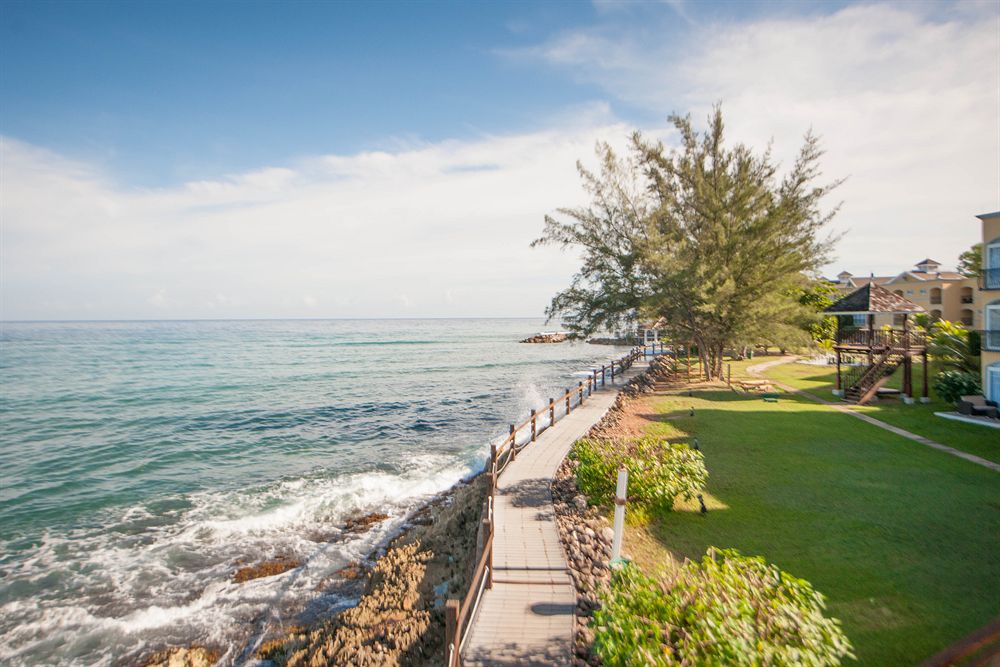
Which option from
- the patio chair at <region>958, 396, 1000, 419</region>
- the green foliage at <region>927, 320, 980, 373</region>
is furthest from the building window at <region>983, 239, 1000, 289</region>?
the green foliage at <region>927, 320, 980, 373</region>

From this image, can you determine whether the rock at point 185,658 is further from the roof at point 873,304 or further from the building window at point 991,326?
the roof at point 873,304

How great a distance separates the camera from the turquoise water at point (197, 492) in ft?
36.1

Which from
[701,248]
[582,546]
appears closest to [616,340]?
[701,248]

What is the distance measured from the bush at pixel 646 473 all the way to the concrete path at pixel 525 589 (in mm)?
1256

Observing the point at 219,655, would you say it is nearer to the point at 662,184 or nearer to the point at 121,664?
the point at 121,664

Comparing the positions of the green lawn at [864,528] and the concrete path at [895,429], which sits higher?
the concrete path at [895,429]

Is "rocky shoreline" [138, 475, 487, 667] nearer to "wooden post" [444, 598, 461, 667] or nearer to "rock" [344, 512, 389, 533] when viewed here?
"rock" [344, 512, 389, 533]

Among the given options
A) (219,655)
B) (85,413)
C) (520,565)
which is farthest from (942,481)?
(85,413)

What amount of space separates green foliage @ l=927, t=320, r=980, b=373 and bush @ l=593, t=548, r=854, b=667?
25141 mm

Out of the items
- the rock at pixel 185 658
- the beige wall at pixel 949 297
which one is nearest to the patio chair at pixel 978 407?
the rock at pixel 185 658

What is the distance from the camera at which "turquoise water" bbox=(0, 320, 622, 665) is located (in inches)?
433

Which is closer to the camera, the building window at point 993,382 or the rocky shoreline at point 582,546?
the rocky shoreline at point 582,546

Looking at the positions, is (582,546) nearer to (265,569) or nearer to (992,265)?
(265,569)

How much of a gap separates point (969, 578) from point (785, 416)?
12.5 m
